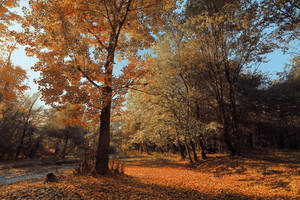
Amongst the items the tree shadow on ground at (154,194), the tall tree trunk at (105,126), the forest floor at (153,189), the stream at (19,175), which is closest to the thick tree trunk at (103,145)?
the tall tree trunk at (105,126)

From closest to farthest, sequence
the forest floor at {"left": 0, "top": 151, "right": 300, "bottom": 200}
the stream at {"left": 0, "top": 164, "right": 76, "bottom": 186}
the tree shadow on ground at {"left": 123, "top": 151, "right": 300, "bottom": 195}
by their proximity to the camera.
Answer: the forest floor at {"left": 0, "top": 151, "right": 300, "bottom": 200} → the tree shadow on ground at {"left": 123, "top": 151, "right": 300, "bottom": 195} → the stream at {"left": 0, "top": 164, "right": 76, "bottom": 186}

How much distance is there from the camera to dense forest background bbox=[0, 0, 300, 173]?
6531 mm

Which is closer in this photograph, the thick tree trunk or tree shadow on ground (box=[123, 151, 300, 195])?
tree shadow on ground (box=[123, 151, 300, 195])

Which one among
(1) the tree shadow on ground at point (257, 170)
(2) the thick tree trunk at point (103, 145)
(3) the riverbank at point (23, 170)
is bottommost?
(3) the riverbank at point (23, 170)

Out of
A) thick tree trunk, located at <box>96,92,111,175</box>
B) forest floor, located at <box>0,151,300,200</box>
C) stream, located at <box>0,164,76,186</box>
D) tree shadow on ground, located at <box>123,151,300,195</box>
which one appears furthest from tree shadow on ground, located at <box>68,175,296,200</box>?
stream, located at <box>0,164,76,186</box>

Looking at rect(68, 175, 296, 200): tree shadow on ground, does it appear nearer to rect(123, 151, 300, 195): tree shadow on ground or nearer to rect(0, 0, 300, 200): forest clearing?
rect(0, 0, 300, 200): forest clearing

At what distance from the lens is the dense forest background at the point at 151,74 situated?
21.4 ft

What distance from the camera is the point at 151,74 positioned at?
8977 millimetres

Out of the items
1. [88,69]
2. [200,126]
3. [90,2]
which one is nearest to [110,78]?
[88,69]

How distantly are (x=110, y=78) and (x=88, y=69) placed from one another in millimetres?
1072

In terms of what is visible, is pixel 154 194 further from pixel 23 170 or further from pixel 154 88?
pixel 23 170

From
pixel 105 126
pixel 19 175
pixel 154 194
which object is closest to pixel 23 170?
pixel 19 175

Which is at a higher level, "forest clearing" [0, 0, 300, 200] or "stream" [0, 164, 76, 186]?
"forest clearing" [0, 0, 300, 200]

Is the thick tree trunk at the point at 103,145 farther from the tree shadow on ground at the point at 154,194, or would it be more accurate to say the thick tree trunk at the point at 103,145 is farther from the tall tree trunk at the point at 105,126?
the tree shadow on ground at the point at 154,194
